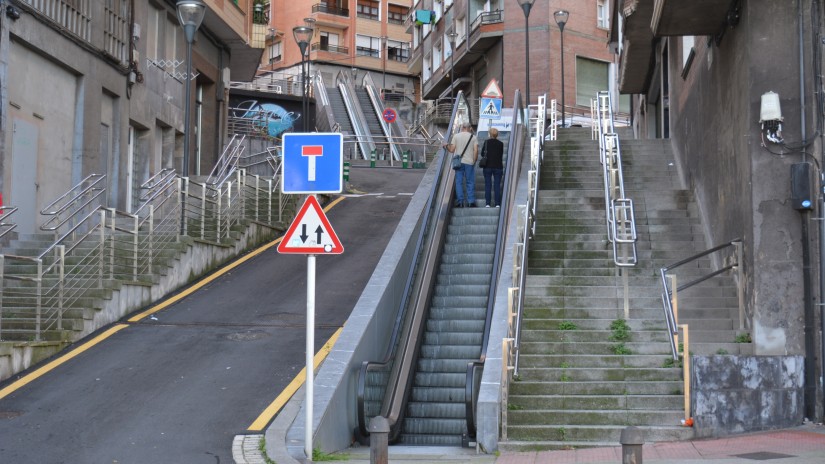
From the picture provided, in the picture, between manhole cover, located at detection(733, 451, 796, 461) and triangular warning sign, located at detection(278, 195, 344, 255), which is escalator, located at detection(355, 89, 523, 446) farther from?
manhole cover, located at detection(733, 451, 796, 461)

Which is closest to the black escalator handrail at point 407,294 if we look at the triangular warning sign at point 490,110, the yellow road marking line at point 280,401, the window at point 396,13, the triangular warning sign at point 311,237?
the yellow road marking line at point 280,401

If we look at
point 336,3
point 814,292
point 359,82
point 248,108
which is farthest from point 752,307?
point 336,3

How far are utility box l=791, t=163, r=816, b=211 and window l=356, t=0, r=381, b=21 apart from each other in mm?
67028

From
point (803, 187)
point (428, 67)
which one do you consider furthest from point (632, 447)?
point (428, 67)

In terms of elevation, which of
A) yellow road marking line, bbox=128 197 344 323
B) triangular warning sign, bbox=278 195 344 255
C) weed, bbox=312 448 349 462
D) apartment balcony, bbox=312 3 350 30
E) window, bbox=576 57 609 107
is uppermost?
apartment balcony, bbox=312 3 350 30

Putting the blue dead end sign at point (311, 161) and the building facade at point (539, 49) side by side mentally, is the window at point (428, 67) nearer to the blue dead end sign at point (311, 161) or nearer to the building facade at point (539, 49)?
the building facade at point (539, 49)

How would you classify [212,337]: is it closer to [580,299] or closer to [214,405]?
[214,405]

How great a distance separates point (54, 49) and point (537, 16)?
105 feet

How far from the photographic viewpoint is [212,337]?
45.9 feet

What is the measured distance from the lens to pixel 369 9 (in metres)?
77.1

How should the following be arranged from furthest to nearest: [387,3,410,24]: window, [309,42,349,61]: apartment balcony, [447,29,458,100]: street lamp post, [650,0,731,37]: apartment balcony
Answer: [387,3,410,24]: window < [309,42,349,61]: apartment balcony < [447,29,458,100]: street lamp post < [650,0,731,37]: apartment balcony

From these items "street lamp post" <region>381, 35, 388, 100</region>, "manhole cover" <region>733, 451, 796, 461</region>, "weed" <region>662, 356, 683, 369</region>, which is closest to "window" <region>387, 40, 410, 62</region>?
"street lamp post" <region>381, 35, 388, 100</region>

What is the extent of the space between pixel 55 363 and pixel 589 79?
129 ft

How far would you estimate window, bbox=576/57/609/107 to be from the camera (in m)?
48.1
